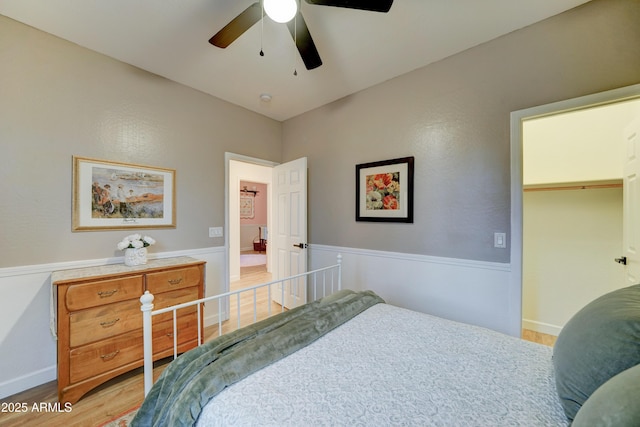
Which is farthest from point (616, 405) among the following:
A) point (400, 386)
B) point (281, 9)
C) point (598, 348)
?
point (281, 9)

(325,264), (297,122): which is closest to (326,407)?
(325,264)

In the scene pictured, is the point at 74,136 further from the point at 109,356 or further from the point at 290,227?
the point at 290,227

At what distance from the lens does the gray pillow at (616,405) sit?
0.52 metres

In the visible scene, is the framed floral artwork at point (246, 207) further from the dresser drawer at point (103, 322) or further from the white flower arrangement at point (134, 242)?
the dresser drawer at point (103, 322)

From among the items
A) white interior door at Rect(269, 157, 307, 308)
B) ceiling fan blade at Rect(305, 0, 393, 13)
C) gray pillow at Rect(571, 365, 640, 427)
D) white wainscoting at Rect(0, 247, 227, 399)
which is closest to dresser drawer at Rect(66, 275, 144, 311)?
white wainscoting at Rect(0, 247, 227, 399)

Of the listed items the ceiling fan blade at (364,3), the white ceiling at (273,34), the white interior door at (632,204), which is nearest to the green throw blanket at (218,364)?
the ceiling fan blade at (364,3)

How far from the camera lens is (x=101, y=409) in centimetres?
169

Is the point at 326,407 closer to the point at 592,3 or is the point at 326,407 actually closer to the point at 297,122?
the point at 592,3

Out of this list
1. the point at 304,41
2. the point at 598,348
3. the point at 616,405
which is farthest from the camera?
the point at 304,41

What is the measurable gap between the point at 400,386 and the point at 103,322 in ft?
6.91

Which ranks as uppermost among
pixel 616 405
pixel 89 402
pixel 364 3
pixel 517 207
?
pixel 364 3

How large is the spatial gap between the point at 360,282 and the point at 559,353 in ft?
6.46

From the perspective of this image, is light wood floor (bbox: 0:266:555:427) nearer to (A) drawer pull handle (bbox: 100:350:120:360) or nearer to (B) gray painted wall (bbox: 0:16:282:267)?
(A) drawer pull handle (bbox: 100:350:120:360)

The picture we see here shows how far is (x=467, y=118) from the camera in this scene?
216cm
